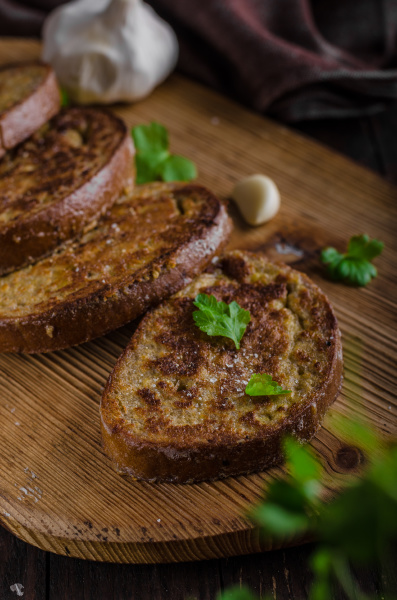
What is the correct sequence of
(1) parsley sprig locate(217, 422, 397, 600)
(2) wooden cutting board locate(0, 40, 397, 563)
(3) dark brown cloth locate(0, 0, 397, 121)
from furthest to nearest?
1. (3) dark brown cloth locate(0, 0, 397, 121)
2. (2) wooden cutting board locate(0, 40, 397, 563)
3. (1) parsley sprig locate(217, 422, 397, 600)

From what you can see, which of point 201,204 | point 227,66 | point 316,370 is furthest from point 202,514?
point 227,66

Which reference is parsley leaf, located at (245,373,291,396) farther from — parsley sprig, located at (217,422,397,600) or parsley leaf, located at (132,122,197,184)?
parsley leaf, located at (132,122,197,184)

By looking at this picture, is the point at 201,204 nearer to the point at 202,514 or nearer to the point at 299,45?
the point at 202,514

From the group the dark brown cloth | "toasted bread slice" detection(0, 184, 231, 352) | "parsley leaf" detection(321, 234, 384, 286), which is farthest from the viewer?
the dark brown cloth

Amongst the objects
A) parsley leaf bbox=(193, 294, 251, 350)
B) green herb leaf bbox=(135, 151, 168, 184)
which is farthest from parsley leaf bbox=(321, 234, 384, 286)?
green herb leaf bbox=(135, 151, 168, 184)

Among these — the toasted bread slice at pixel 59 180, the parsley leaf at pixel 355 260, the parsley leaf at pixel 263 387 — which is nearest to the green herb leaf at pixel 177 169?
the toasted bread slice at pixel 59 180

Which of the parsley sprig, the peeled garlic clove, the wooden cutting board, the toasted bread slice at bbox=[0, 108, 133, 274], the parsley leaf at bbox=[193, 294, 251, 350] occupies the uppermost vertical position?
the parsley sprig
